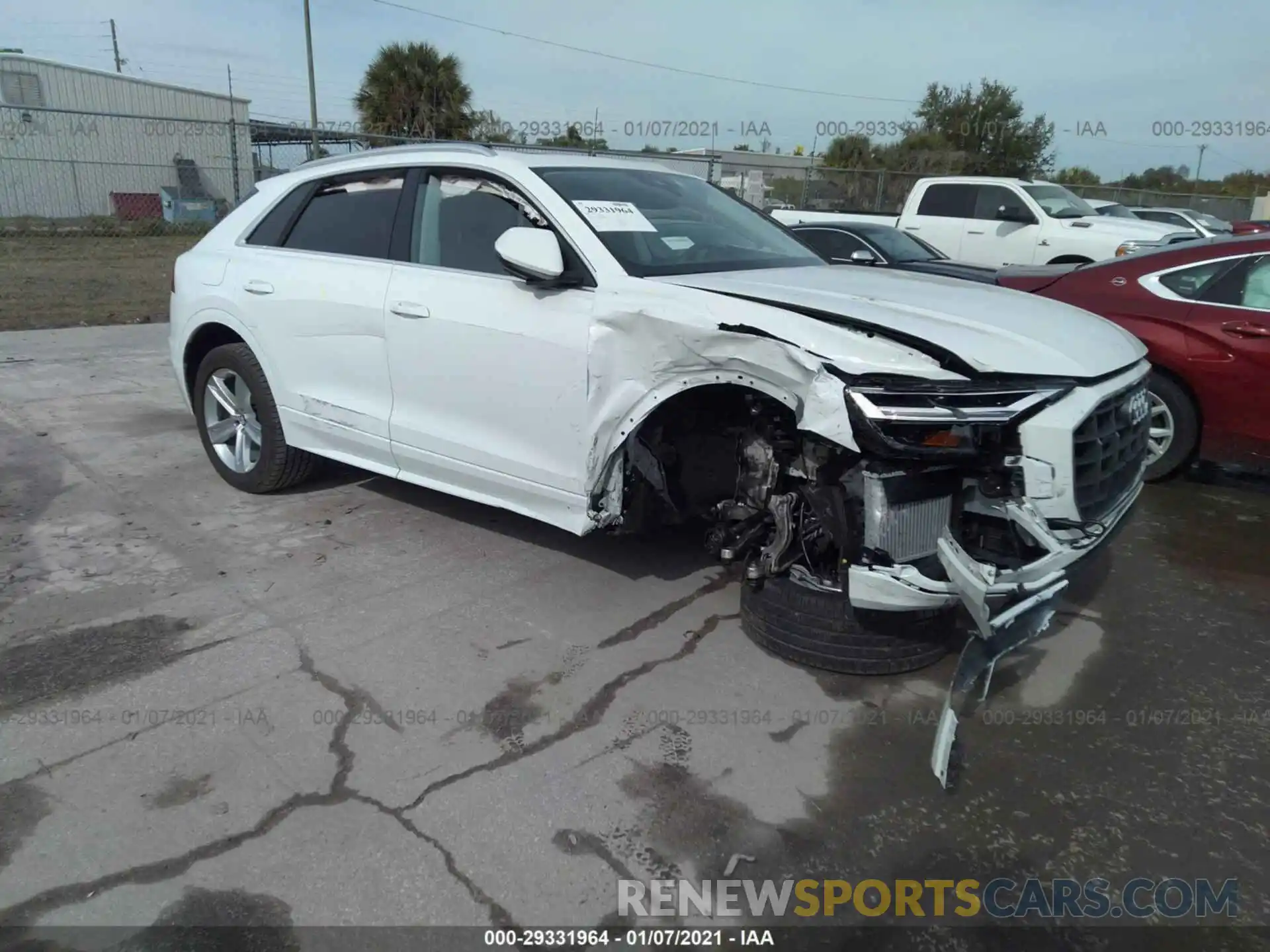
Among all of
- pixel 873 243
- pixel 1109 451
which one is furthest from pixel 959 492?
pixel 873 243

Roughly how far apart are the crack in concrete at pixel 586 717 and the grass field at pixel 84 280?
31.5ft

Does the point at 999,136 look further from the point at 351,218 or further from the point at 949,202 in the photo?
the point at 351,218

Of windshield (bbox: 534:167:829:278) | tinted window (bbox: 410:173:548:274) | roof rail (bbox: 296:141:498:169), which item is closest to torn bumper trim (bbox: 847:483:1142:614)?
windshield (bbox: 534:167:829:278)

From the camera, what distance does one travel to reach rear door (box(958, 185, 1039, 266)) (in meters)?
12.7

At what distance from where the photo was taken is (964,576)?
2824 millimetres

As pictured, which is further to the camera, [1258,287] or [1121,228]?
[1121,228]

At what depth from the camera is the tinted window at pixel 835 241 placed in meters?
10.1

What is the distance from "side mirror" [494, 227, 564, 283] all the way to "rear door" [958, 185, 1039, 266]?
420 inches

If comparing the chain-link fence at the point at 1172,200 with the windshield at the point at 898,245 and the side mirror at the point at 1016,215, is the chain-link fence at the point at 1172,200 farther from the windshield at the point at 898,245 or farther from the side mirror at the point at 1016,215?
the windshield at the point at 898,245

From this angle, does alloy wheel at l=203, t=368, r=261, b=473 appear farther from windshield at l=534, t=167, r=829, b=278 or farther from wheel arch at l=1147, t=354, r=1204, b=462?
wheel arch at l=1147, t=354, r=1204, b=462

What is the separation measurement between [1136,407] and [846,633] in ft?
4.60

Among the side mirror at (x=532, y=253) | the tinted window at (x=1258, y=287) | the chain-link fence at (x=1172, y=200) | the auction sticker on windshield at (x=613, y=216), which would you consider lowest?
the tinted window at (x=1258, y=287)

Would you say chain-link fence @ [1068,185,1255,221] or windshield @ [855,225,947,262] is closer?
windshield @ [855,225,947,262]

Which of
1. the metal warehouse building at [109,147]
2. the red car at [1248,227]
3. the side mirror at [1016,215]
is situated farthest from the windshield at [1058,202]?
the metal warehouse building at [109,147]
